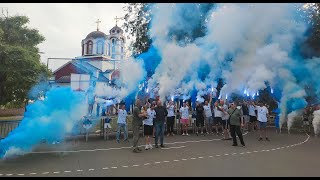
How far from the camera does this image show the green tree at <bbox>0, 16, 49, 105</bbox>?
27.6m

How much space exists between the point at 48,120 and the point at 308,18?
12556 millimetres

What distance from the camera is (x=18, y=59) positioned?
27.7 meters

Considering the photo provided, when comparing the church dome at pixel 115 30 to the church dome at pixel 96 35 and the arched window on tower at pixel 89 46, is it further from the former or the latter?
the arched window on tower at pixel 89 46

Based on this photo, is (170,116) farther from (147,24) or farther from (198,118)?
(147,24)

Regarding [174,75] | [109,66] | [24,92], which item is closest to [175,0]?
[174,75]

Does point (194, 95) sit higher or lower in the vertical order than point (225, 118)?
higher

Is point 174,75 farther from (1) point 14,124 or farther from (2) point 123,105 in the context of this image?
(1) point 14,124

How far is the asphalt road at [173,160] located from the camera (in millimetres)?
7564

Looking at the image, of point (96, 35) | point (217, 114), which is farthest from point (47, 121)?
point (96, 35)

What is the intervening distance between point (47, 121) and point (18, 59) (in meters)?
20.5

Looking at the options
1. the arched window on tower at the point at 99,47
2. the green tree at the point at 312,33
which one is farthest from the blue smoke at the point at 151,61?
the arched window on tower at the point at 99,47

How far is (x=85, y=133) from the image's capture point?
12883mm

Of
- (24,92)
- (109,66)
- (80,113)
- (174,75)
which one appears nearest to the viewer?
(80,113)

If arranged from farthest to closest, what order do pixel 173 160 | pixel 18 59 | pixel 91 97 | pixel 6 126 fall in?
pixel 18 59
pixel 6 126
pixel 91 97
pixel 173 160
